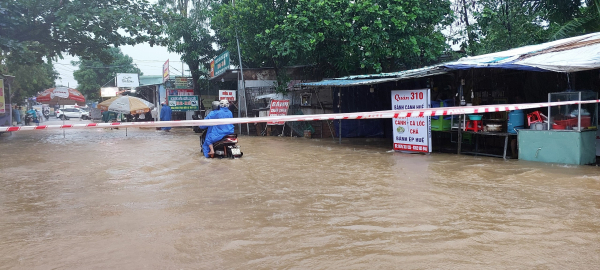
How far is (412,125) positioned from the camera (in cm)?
1029

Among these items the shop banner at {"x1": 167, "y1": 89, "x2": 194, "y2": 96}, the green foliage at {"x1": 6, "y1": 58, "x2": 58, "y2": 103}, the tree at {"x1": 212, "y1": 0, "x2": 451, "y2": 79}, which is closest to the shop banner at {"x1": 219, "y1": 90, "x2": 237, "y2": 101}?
the tree at {"x1": 212, "y1": 0, "x2": 451, "y2": 79}

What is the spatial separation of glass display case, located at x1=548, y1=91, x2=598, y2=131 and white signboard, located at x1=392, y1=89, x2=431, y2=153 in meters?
2.54

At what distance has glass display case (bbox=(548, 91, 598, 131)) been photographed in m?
7.87

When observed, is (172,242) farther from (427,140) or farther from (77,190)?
(427,140)

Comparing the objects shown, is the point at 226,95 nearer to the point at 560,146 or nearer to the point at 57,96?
the point at 560,146

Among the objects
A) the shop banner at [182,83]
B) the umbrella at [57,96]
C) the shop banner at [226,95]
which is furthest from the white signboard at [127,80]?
the shop banner at [226,95]

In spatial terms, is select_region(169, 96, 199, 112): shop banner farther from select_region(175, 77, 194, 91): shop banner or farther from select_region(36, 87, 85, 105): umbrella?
select_region(36, 87, 85, 105): umbrella

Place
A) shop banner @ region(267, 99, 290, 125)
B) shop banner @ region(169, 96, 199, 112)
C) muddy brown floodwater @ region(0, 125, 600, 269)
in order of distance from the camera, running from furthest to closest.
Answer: shop banner @ region(169, 96, 199, 112) < shop banner @ region(267, 99, 290, 125) < muddy brown floodwater @ region(0, 125, 600, 269)

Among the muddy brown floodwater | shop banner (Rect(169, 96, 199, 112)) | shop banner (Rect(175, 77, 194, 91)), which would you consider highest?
shop banner (Rect(175, 77, 194, 91))

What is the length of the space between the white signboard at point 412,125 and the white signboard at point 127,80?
32.5 m

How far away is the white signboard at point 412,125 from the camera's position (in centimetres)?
995

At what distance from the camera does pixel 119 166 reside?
Answer: 9.11 metres

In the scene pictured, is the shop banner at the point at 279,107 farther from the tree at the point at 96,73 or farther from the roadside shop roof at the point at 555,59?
the tree at the point at 96,73

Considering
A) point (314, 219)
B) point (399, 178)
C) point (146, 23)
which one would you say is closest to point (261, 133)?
point (146, 23)
